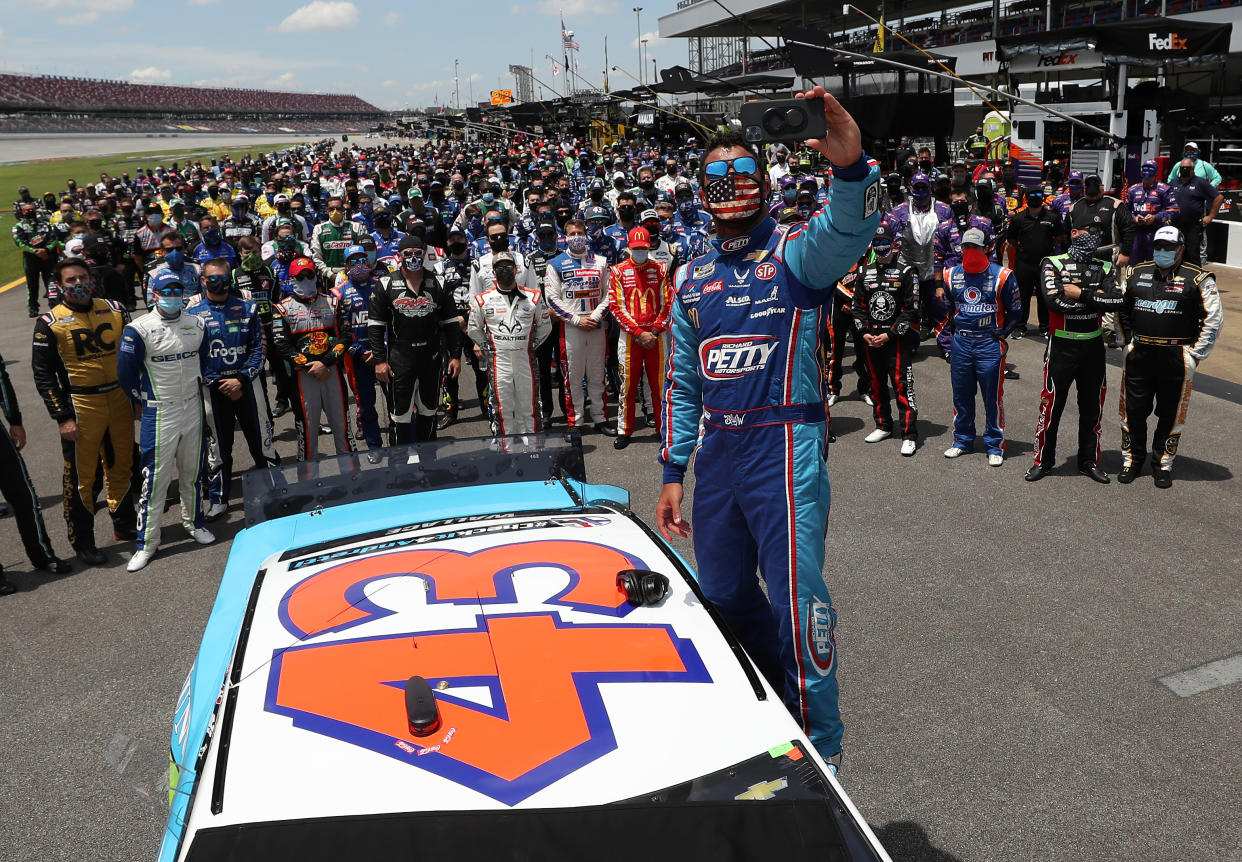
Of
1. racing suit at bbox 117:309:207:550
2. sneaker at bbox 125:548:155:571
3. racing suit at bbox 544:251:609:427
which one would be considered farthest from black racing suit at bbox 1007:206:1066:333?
sneaker at bbox 125:548:155:571

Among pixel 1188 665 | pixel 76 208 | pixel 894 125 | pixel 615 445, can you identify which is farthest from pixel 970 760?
pixel 76 208

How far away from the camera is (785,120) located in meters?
2.55

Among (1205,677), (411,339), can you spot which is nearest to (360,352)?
(411,339)

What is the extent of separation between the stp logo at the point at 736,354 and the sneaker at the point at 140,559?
16.9 feet

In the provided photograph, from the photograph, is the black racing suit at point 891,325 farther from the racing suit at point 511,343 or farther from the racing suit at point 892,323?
the racing suit at point 511,343

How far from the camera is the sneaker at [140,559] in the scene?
664cm

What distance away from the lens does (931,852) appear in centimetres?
346

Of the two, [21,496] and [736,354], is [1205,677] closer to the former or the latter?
[736,354]

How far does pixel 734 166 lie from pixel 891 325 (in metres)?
5.63

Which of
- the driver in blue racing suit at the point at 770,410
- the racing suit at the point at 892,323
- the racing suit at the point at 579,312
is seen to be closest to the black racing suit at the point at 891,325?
the racing suit at the point at 892,323

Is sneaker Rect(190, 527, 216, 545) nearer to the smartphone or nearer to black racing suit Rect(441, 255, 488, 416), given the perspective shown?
black racing suit Rect(441, 255, 488, 416)

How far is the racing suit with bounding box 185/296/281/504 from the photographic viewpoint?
7188mm

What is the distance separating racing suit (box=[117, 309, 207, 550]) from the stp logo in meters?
4.90

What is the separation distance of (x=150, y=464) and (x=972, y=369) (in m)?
6.50
